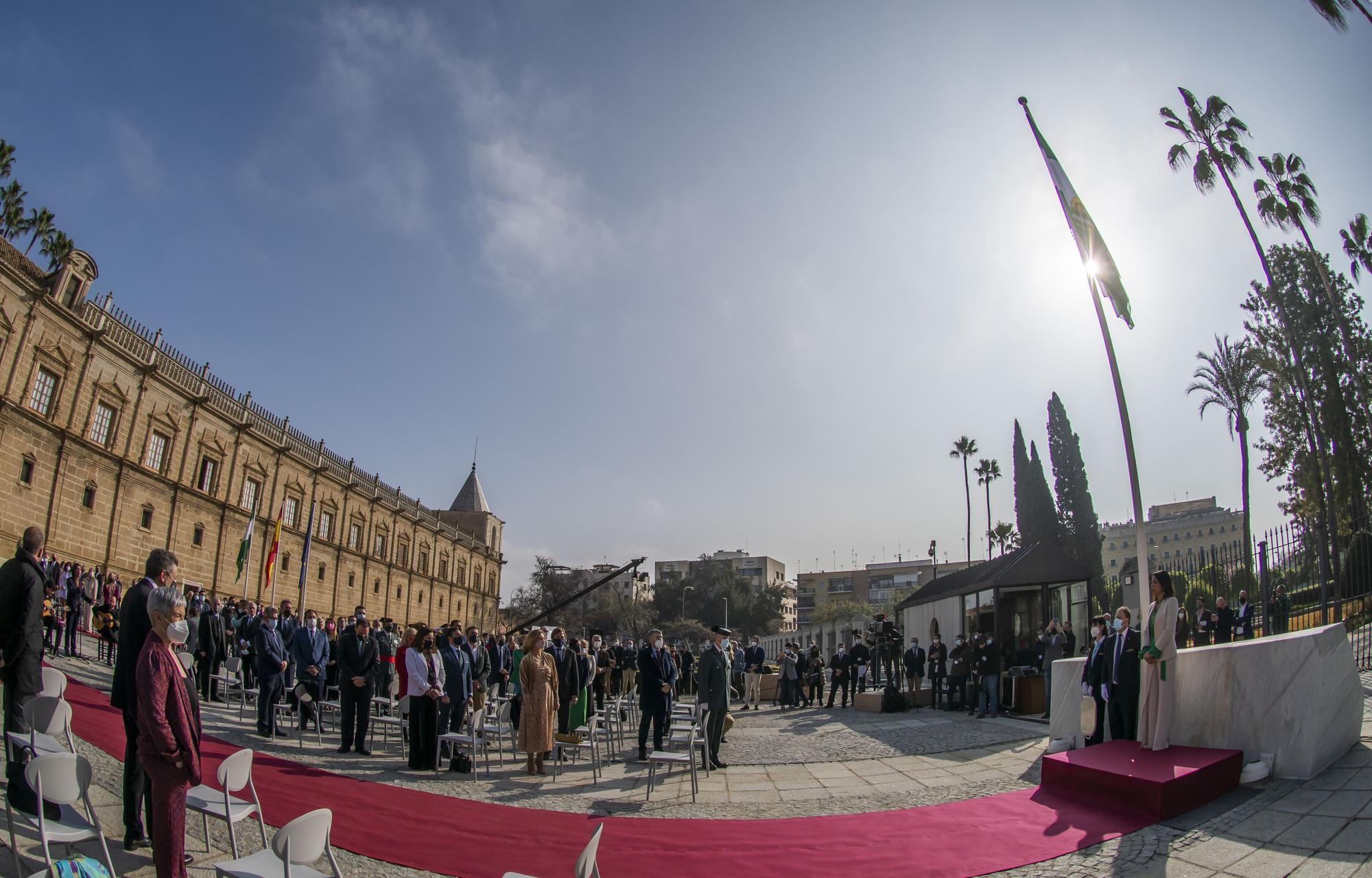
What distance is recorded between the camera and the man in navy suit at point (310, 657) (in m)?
11.3

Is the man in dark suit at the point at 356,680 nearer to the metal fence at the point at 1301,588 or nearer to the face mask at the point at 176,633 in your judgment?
the face mask at the point at 176,633

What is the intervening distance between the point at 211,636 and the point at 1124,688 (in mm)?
14904

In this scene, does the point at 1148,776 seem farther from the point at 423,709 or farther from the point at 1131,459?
the point at 423,709

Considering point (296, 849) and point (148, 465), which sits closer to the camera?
point (296, 849)

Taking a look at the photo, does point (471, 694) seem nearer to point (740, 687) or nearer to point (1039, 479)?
point (740, 687)

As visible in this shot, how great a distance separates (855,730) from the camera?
13.6 meters

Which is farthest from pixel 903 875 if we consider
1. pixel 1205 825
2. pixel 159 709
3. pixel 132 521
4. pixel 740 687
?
pixel 132 521

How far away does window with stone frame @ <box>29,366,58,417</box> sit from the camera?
22812 mm

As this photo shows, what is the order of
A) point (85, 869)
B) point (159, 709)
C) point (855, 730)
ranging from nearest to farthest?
point (85, 869)
point (159, 709)
point (855, 730)

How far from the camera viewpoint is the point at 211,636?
13.3m

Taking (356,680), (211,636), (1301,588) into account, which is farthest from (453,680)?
(1301,588)

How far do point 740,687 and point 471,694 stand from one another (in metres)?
12.1

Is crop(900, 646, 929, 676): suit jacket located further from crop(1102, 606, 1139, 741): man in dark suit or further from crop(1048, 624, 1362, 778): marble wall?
crop(1048, 624, 1362, 778): marble wall

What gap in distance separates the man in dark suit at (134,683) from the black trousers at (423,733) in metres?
4.05
